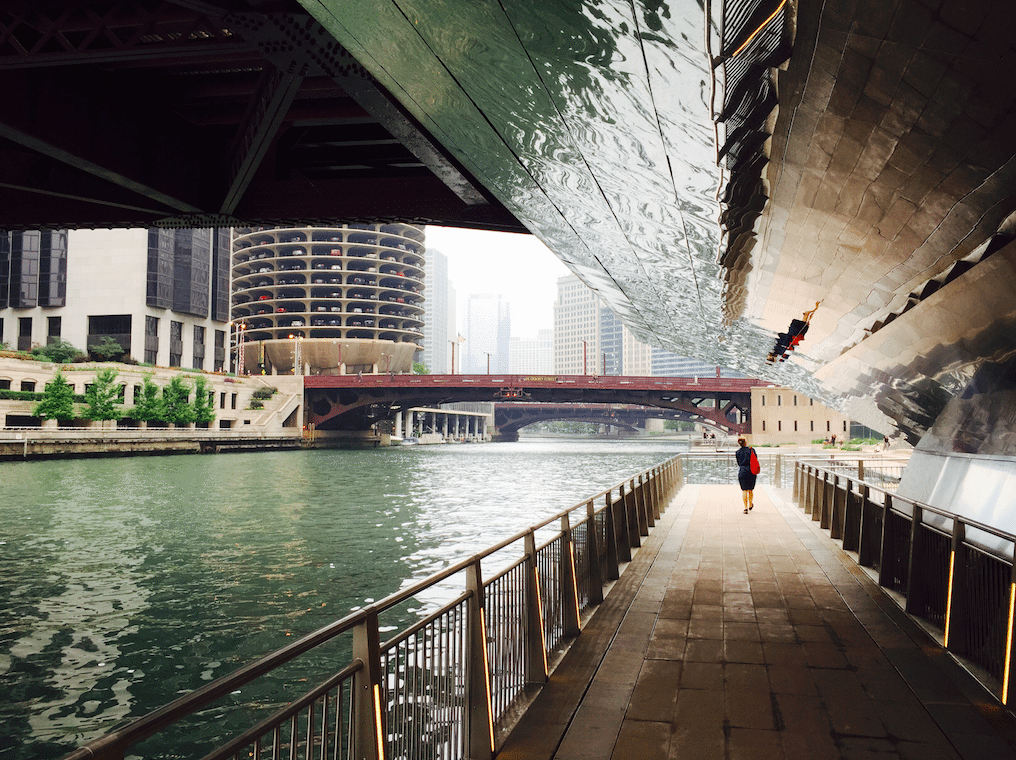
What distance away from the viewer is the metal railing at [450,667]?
7.97 ft

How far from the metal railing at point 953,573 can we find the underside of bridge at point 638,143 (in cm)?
130

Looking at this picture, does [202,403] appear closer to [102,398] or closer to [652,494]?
[102,398]

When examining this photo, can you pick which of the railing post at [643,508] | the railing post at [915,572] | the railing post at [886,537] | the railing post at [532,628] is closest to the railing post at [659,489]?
the railing post at [643,508]

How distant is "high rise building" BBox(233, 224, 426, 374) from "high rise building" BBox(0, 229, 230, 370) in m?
29.5

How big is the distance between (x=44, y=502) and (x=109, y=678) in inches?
804

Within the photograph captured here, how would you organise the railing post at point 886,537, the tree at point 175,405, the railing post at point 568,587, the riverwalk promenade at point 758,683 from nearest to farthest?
the riverwalk promenade at point 758,683 < the railing post at point 568,587 < the railing post at point 886,537 < the tree at point 175,405

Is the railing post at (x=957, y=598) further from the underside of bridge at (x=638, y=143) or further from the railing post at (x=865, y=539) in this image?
the railing post at (x=865, y=539)

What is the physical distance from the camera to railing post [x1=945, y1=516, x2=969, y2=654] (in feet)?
21.4

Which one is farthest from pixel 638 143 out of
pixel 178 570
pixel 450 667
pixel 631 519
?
pixel 178 570

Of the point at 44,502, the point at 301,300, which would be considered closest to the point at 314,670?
the point at 44,502

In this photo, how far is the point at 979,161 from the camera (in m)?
5.00

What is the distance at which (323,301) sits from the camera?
128 m

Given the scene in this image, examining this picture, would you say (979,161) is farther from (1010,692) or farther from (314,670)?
(314,670)

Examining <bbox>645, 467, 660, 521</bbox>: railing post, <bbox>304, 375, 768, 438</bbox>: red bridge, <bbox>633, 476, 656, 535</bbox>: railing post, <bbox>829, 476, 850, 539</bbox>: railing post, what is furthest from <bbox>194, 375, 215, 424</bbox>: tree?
<bbox>829, 476, 850, 539</bbox>: railing post
